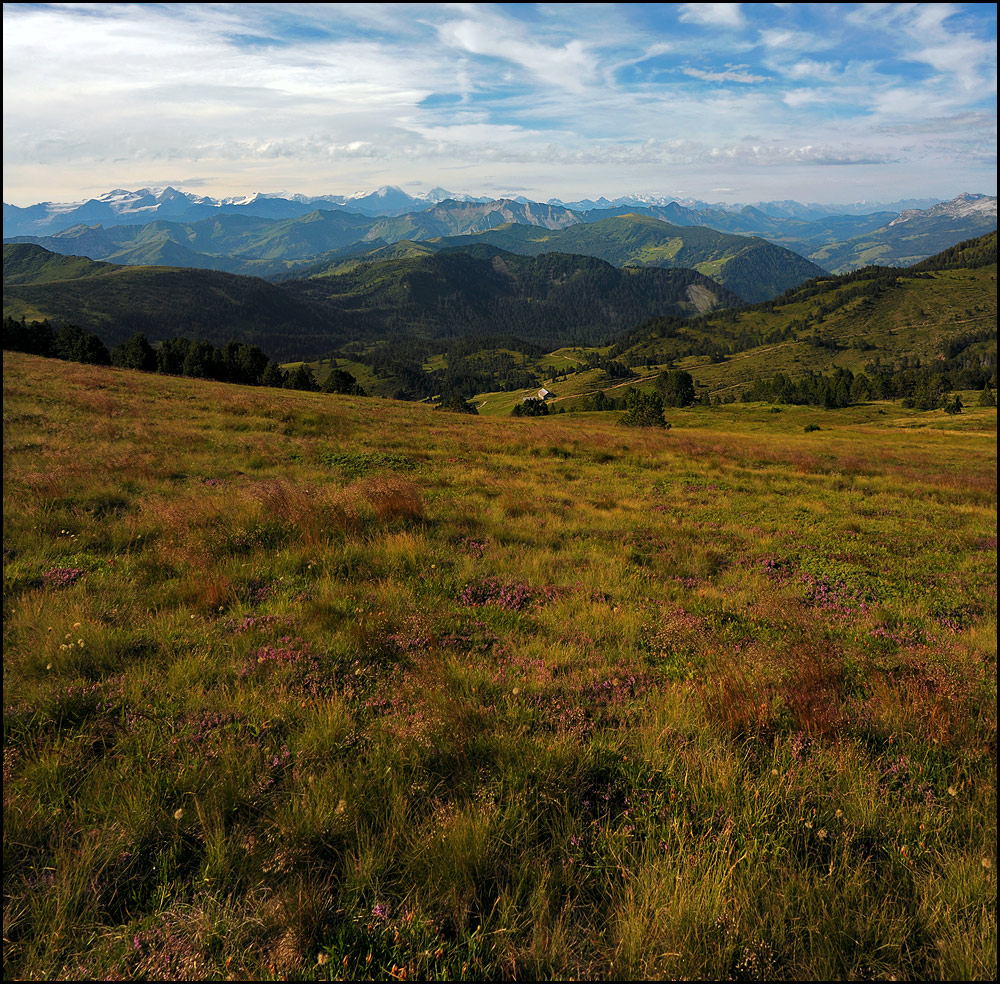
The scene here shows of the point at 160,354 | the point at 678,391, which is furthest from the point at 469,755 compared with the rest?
the point at 678,391

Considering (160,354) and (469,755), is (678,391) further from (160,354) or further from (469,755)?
(469,755)

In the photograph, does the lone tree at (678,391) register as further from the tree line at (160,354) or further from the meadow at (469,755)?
the meadow at (469,755)

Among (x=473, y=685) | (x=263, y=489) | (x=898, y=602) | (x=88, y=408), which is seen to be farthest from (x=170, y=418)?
(x=898, y=602)

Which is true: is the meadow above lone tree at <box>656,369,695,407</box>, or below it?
below

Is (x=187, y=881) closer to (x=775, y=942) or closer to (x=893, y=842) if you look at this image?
(x=775, y=942)

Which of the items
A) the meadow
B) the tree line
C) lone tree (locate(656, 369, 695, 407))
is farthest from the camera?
lone tree (locate(656, 369, 695, 407))

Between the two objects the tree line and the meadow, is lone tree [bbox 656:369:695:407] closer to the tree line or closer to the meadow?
the tree line

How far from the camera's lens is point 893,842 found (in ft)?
10.6

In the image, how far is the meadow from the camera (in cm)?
265

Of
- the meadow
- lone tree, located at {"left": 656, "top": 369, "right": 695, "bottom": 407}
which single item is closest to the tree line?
the meadow

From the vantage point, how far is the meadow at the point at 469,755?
2652 millimetres

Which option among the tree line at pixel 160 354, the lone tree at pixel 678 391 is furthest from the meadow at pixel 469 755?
the lone tree at pixel 678 391

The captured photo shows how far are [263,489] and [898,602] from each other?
11345 millimetres

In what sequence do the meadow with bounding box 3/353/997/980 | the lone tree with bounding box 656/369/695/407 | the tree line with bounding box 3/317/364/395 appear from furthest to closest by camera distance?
the lone tree with bounding box 656/369/695/407, the tree line with bounding box 3/317/364/395, the meadow with bounding box 3/353/997/980
